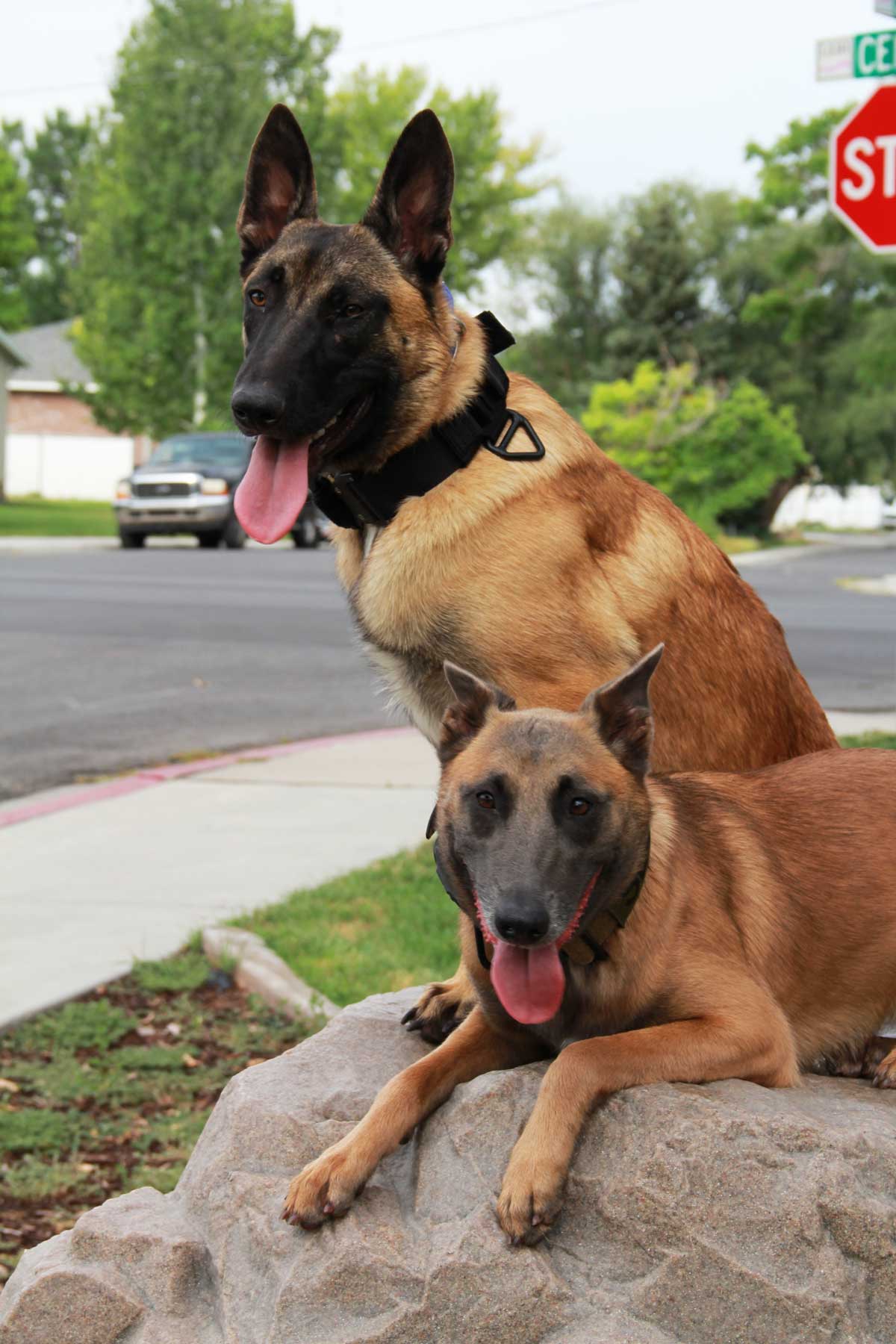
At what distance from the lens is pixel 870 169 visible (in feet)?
22.2

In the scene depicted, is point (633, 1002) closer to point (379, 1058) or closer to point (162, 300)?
point (379, 1058)

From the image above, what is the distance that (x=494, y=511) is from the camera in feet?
11.3

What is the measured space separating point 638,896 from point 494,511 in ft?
3.32

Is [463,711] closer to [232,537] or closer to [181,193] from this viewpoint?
[232,537]

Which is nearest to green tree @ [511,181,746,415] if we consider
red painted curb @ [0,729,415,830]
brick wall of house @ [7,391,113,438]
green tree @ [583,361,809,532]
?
green tree @ [583,361,809,532]

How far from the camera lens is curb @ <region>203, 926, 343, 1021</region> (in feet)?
18.2

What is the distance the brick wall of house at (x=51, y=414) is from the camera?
5772 centimetres

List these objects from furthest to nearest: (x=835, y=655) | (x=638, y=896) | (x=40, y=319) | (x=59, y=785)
→ (x=40, y=319)
(x=835, y=655)
(x=59, y=785)
(x=638, y=896)

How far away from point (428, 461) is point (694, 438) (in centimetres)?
3852

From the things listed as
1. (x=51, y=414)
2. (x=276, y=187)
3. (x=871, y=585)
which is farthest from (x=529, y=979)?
(x=51, y=414)

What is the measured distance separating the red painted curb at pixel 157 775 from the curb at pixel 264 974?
2.36m

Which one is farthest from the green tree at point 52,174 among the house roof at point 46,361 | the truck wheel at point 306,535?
the truck wheel at point 306,535

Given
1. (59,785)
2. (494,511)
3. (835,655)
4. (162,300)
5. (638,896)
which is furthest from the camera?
(162,300)

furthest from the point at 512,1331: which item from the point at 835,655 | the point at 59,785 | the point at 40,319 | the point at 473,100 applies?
the point at 40,319
